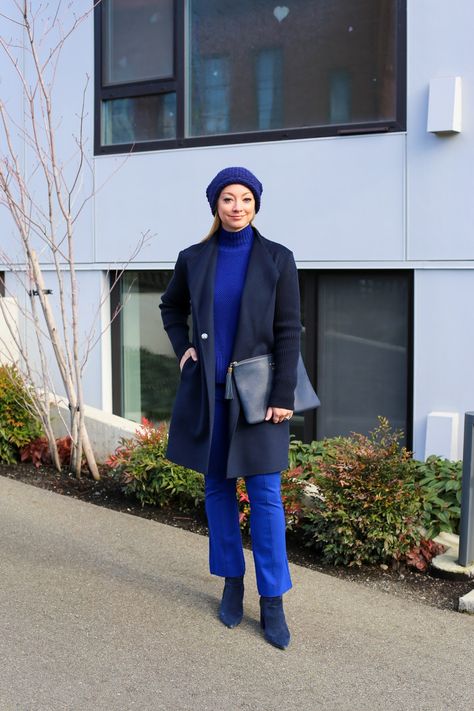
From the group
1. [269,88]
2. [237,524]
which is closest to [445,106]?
[269,88]

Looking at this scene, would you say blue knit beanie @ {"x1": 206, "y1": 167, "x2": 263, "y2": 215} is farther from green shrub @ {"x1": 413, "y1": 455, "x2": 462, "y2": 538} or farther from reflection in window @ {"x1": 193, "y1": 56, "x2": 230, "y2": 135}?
reflection in window @ {"x1": 193, "y1": 56, "x2": 230, "y2": 135}

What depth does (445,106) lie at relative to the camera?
612cm

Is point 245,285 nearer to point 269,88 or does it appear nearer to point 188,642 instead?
point 188,642

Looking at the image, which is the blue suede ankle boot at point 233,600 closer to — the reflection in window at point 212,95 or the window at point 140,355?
the window at point 140,355

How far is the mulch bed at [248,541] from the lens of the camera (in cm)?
468

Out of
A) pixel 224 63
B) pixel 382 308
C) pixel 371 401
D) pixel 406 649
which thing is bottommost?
pixel 406 649

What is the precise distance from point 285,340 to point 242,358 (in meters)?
0.19

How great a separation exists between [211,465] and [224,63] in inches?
165

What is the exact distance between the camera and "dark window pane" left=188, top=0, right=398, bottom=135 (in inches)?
259

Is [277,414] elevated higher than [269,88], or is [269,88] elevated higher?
[269,88]

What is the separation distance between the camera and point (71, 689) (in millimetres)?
3500

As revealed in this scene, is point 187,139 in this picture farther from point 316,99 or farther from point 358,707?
point 358,707

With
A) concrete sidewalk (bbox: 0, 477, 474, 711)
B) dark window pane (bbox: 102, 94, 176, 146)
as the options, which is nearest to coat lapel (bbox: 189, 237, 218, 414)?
concrete sidewalk (bbox: 0, 477, 474, 711)

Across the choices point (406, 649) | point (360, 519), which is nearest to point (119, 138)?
point (360, 519)
